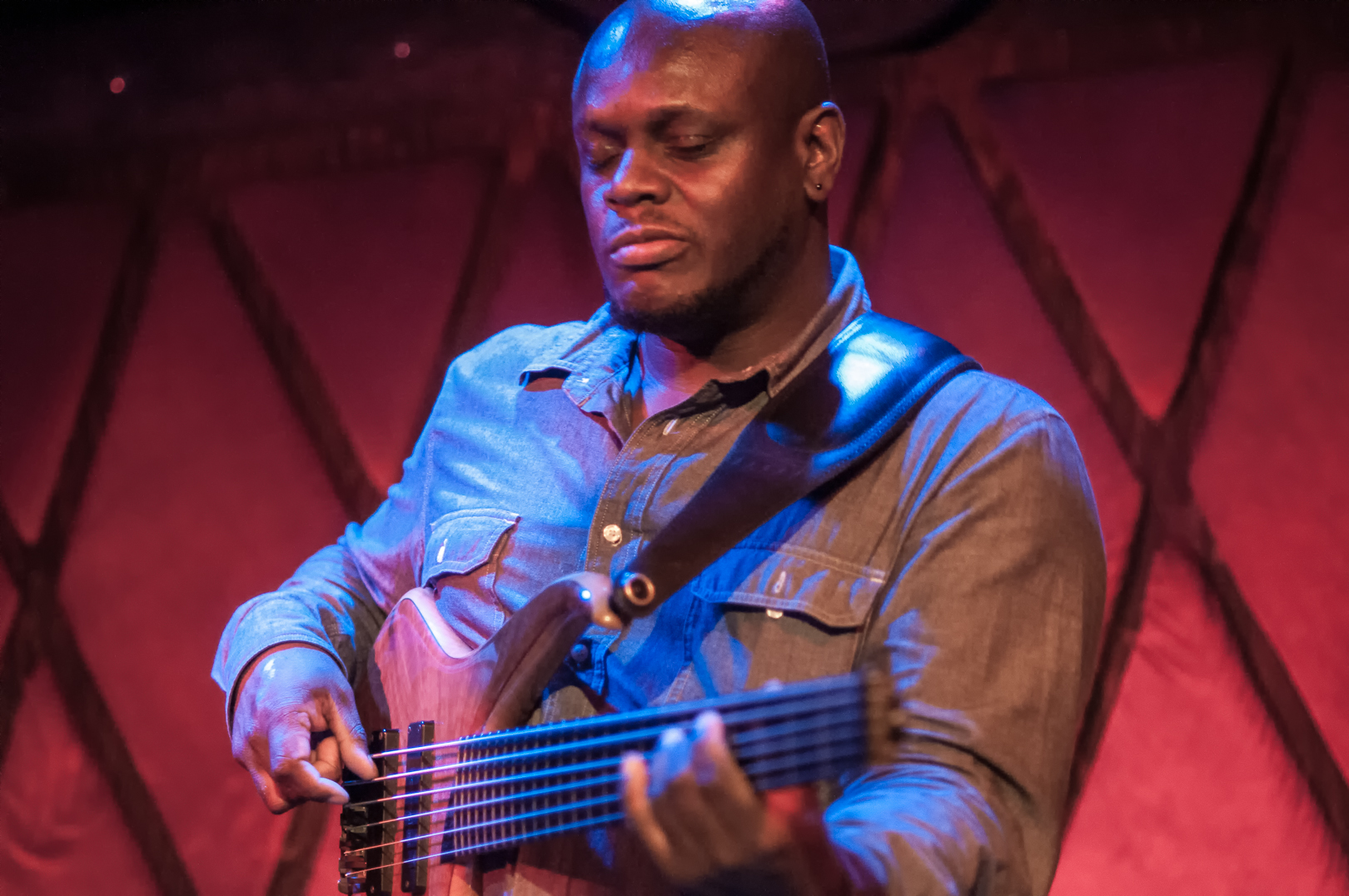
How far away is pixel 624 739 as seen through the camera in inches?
29.4

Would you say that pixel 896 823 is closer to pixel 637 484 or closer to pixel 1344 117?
pixel 637 484

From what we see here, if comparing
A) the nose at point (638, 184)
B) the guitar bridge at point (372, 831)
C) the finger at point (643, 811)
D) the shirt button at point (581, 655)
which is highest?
the nose at point (638, 184)

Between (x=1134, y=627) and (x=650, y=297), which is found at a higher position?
(x=650, y=297)

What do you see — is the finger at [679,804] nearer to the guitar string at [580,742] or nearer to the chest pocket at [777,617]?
the guitar string at [580,742]

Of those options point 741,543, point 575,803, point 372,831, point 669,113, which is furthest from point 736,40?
point 372,831

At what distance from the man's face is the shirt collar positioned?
0.08 metres

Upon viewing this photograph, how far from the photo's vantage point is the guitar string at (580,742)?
645 mm

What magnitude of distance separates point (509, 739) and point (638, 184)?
0.49m

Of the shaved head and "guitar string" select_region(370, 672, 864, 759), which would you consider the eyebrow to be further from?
"guitar string" select_region(370, 672, 864, 759)

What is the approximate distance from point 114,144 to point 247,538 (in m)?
0.71

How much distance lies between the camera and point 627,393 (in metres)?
1.19

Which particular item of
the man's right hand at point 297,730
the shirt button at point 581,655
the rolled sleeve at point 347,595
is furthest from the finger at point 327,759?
the shirt button at point 581,655

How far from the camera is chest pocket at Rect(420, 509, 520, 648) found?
3.63 feet

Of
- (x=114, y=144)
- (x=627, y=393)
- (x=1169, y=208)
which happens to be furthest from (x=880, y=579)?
(x=114, y=144)
